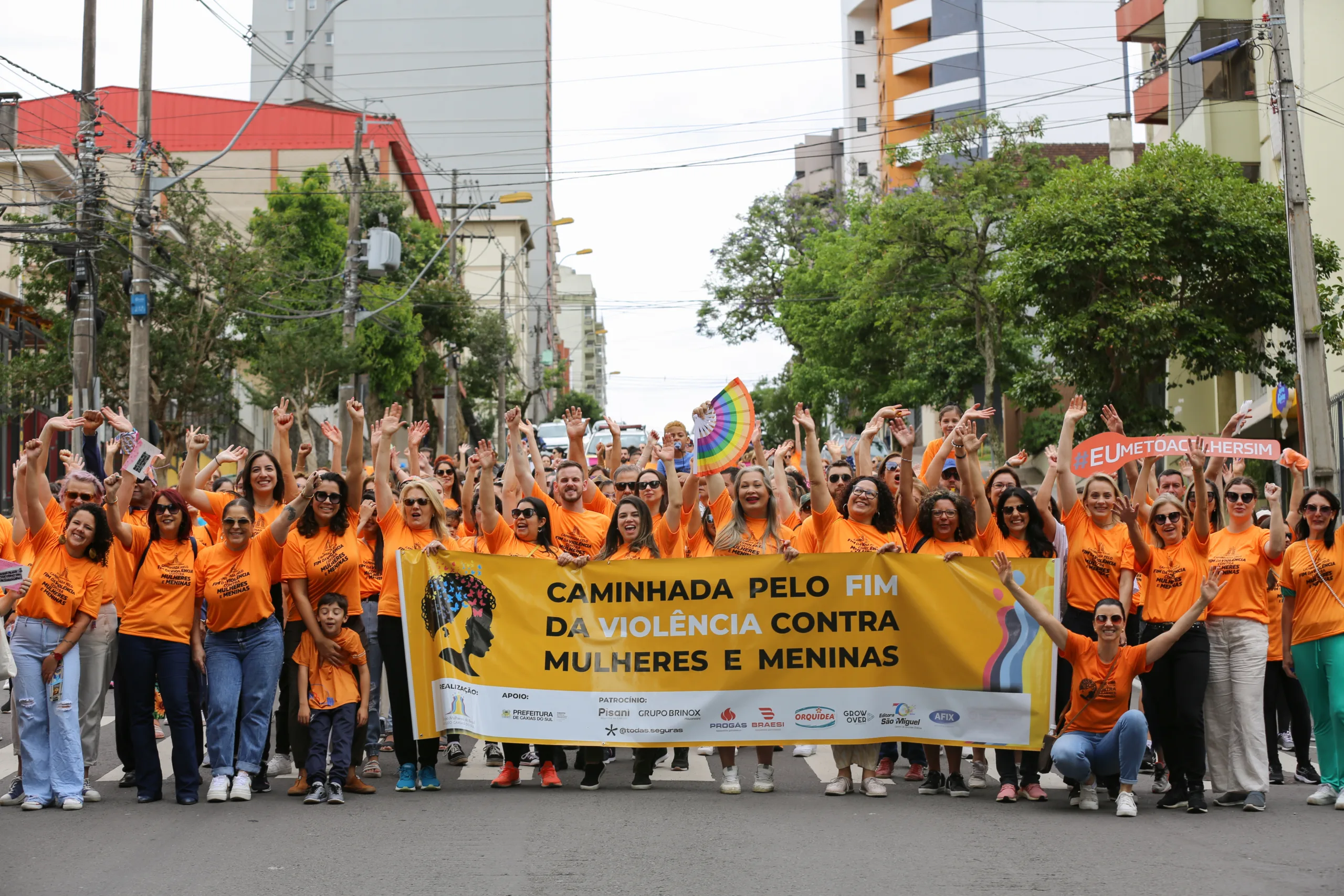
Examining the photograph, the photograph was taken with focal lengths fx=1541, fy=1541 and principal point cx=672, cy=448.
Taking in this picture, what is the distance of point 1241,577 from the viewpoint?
878 cm

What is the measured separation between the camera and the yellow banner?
8.91 m

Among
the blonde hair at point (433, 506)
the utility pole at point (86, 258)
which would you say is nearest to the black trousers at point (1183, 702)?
the blonde hair at point (433, 506)

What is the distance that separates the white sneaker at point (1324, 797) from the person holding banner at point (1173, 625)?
1.94 feet

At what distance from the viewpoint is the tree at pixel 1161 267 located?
25.0 metres

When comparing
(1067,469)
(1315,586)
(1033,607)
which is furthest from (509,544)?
(1315,586)

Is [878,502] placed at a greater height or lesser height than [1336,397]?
lesser

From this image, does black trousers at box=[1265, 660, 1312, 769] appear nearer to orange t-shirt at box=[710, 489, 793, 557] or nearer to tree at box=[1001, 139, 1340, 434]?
orange t-shirt at box=[710, 489, 793, 557]

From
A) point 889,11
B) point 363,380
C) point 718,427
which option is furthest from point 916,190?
point 889,11

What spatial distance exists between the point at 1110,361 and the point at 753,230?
34.0m

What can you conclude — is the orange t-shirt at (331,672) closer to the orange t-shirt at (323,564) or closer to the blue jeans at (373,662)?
the orange t-shirt at (323,564)

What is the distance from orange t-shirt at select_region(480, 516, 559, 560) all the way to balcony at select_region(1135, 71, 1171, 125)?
3159 cm

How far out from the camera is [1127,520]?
360 inches

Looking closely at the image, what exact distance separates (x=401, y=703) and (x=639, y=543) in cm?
174

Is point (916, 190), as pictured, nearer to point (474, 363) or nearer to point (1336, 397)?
point (1336, 397)
